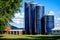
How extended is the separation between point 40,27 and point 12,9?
6600cm

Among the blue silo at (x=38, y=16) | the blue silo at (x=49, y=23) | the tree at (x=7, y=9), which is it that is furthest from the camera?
the blue silo at (x=38, y=16)

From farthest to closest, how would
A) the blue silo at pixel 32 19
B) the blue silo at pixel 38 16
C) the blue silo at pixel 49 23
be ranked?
1. the blue silo at pixel 32 19
2. the blue silo at pixel 38 16
3. the blue silo at pixel 49 23

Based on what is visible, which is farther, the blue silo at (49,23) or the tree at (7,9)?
the blue silo at (49,23)

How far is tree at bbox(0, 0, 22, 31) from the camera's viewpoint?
3310 cm

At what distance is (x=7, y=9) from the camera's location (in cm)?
3553

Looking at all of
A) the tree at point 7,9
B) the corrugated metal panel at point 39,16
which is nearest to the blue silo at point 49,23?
the corrugated metal panel at point 39,16

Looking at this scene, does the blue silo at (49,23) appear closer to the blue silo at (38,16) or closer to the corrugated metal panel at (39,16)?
the blue silo at (38,16)

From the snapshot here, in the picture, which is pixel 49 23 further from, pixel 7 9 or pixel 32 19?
pixel 7 9

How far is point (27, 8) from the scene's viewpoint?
105312 mm

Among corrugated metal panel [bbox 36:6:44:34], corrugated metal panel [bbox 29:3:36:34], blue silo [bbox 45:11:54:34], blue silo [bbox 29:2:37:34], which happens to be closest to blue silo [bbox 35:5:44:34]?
corrugated metal panel [bbox 36:6:44:34]

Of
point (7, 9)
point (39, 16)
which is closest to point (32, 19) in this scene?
point (39, 16)

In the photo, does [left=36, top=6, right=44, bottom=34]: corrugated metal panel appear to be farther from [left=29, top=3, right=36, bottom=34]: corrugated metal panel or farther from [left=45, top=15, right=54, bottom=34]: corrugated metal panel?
[left=45, top=15, right=54, bottom=34]: corrugated metal panel

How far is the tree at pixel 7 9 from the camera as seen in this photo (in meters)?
33.1

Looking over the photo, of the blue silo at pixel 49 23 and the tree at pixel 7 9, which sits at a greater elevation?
the tree at pixel 7 9
